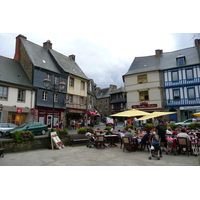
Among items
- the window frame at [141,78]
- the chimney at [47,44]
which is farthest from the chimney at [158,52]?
the chimney at [47,44]

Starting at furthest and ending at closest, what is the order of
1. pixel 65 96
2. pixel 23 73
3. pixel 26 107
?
pixel 65 96, pixel 23 73, pixel 26 107

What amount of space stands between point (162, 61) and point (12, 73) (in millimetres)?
22885

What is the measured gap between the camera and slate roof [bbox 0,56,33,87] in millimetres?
18562

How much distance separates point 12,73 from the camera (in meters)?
19.7

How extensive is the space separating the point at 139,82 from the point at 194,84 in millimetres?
8015

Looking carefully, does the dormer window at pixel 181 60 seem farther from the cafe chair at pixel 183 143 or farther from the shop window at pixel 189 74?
the cafe chair at pixel 183 143

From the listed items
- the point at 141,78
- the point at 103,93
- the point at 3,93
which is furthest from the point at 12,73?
the point at 103,93

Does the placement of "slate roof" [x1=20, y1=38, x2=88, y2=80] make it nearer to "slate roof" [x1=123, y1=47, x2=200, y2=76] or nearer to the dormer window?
"slate roof" [x1=123, y1=47, x2=200, y2=76]

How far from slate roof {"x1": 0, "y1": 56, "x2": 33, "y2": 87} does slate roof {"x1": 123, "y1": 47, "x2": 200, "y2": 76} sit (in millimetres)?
16668

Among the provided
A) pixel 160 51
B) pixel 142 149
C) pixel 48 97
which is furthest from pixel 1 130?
pixel 160 51

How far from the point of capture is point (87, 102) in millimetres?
28406

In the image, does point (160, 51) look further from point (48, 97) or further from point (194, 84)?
point (48, 97)

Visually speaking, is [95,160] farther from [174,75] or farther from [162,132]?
[174,75]

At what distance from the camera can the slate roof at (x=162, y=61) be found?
25.4 m
